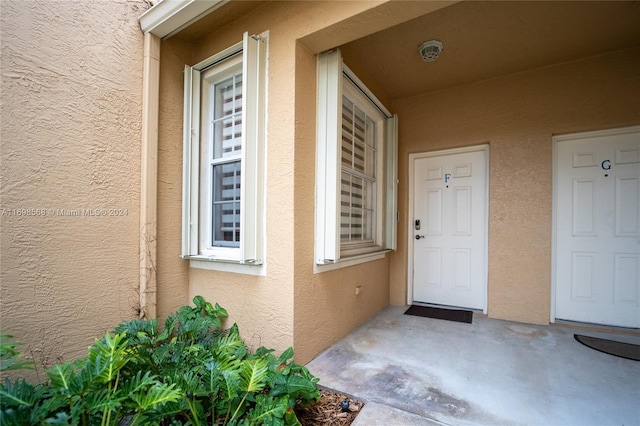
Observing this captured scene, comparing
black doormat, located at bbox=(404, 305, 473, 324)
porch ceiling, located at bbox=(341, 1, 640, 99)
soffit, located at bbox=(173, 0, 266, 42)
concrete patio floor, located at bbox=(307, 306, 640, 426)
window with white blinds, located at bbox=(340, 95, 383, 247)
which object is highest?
soffit, located at bbox=(173, 0, 266, 42)

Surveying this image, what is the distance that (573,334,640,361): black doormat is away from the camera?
88.5 inches

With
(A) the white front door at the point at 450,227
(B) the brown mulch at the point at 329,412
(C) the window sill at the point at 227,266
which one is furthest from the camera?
(A) the white front door at the point at 450,227

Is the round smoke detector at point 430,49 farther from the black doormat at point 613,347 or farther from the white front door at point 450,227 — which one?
the black doormat at point 613,347

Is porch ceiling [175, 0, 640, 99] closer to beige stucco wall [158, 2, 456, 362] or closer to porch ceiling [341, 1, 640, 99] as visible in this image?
porch ceiling [341, 1, 640, 99]

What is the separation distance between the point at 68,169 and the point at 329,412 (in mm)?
2375

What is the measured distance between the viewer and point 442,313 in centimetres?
330

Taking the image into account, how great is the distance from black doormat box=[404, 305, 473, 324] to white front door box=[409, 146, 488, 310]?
13cm

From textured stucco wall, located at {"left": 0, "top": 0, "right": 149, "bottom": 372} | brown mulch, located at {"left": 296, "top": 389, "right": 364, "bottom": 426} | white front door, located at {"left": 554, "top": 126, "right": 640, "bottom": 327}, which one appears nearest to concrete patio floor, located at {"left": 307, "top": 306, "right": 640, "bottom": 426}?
brown mulch, located at {"left": 296, "top": 389, "right": 364, "bottom": 426}

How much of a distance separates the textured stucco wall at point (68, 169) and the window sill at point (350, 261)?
1.53m

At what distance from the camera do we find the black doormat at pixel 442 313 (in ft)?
10.2

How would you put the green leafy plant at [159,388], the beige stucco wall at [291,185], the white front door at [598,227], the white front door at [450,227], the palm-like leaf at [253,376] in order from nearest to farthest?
the green leafy plant at [159,388] → the palm-like leaf at [253,376] → the beige stucco wall at [291,185] → the white front door at [598,227] → the white front door at [450,227]

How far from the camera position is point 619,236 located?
2.75 m

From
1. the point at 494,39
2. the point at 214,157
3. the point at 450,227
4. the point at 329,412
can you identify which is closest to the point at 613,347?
the point at 450,227

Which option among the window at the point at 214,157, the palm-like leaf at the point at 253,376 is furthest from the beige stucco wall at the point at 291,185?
the palm-like leaf at the point at 253,376
